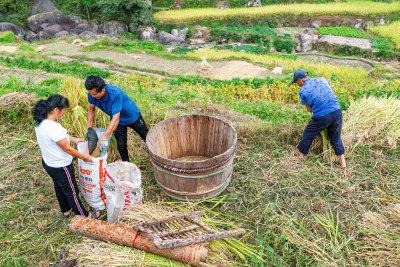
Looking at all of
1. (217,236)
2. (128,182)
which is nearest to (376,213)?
(217,236)

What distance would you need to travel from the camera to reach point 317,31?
20.3 m

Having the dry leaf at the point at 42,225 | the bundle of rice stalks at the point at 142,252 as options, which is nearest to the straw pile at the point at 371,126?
the bundle of rice stalks at the point at 142,252

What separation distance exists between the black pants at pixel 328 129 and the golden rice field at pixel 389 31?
Answer: 18.0 meters

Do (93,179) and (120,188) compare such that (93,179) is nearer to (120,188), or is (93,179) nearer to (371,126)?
(120,188)

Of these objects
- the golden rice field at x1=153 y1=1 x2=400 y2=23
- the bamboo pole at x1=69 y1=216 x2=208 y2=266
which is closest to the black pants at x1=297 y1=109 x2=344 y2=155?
the bamboo pole at x1=69 y1=216 x2=208 y2=266

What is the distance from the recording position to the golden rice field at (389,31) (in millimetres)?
17781

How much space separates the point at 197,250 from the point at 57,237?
1719 mm

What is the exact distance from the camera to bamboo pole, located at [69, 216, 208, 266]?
2.42m

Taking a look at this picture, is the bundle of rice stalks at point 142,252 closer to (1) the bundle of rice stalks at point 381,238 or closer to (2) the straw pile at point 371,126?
(1) the bundle of rice stalks at point 381,238

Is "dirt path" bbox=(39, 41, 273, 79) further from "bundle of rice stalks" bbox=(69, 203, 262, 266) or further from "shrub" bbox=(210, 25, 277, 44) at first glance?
"bundle of rice stalks" bbox=(69, 203, 262, 266)

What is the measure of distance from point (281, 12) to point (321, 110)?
2132cm

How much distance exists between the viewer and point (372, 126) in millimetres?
→ 4461

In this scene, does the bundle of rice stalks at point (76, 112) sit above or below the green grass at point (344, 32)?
below

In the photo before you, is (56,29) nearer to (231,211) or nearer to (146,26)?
(146,26)
